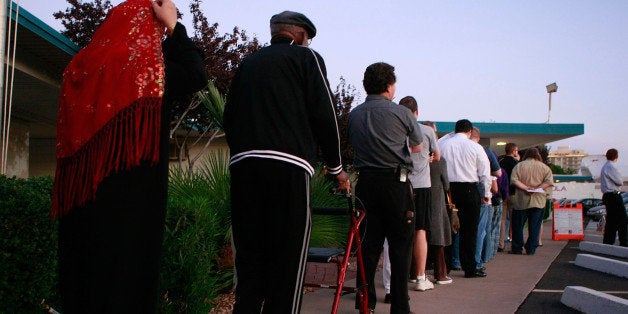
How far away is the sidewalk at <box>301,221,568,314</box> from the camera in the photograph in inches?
238

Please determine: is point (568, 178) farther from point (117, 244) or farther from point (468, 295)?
point (117, 244)

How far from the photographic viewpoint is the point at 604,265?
29.5ft

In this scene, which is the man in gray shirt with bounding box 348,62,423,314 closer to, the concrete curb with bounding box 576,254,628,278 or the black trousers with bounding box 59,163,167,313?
the black trousers with bounding box 59,163,167,313

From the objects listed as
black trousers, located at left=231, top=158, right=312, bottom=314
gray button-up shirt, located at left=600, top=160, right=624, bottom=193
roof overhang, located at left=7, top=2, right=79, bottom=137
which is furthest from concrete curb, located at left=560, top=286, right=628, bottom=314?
gray button-up shirt, located at left=600, top=160, right=624, bottom=193

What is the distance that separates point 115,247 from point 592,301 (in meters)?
4.62

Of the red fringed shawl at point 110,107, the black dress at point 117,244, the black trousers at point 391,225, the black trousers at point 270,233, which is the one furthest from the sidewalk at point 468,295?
the red fringed shawl at point 110,107

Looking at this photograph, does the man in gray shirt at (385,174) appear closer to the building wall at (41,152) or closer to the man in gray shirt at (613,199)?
the man in gray shirt at (613,199)

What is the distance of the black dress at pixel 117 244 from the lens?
2496mm

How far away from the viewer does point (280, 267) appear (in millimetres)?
3297

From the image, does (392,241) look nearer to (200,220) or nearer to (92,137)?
(200,220)

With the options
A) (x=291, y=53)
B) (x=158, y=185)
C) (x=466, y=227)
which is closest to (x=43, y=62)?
(x=466, y=227)

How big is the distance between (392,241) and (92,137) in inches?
130

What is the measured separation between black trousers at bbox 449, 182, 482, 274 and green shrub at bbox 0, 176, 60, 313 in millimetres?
5796

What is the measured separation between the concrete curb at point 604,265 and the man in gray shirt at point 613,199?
11.0 feet
